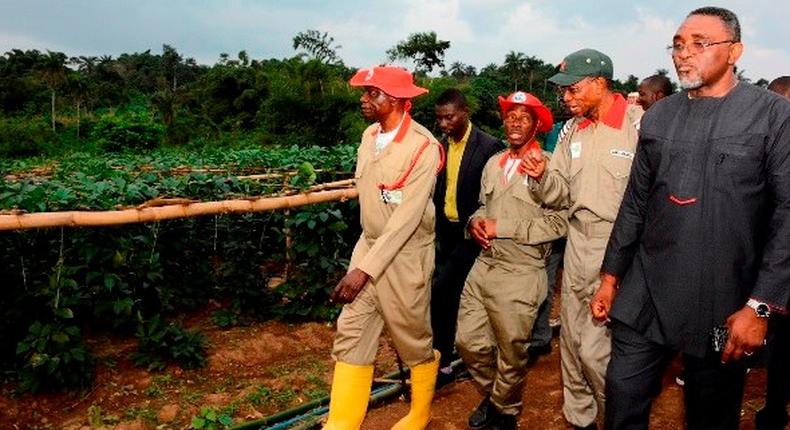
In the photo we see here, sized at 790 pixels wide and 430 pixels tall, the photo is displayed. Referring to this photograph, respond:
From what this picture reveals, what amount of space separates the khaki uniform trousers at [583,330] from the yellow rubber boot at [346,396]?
3.64ft

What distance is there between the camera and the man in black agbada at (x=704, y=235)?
85.7 inches

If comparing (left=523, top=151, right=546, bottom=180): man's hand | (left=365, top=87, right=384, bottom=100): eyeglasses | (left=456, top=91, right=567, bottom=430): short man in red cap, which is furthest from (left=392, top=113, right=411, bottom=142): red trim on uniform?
(left=523, top=151, right=546, bottom=180): man's hand

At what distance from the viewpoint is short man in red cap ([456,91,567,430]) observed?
3.41m

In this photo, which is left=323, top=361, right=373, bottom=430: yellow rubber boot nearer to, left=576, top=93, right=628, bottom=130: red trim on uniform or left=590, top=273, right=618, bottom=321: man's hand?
left=590, top=273, right=618, bottom=321: man's hand

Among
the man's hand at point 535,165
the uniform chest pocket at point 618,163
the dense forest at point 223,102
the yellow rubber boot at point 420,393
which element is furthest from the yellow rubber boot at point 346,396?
the dense forest at point 223,102

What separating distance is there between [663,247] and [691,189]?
0.25m

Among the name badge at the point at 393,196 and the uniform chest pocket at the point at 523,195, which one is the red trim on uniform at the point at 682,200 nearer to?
the uniform chest pocket at the point at 523,195

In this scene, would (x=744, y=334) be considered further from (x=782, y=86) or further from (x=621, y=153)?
(x=782, y=86)

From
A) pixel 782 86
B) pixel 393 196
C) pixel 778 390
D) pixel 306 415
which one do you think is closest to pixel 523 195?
pixel 393 196

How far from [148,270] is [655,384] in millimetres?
3747

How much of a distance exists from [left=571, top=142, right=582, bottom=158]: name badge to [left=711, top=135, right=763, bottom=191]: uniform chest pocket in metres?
0.96

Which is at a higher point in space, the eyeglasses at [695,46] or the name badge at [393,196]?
the eyeglasses at [695,46]

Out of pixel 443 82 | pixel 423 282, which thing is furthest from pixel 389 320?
pixel 443 82

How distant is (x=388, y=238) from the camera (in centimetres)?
315
